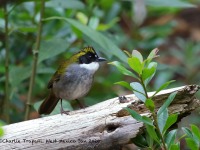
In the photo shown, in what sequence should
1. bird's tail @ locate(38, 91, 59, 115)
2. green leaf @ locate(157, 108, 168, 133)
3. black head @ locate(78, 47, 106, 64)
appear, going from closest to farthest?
green leaf @ locate(157, 108, 168, 133) → bird's tail @ locate(38, 91, 59, 115) → black head @ locate(78, 47, 106, 64)

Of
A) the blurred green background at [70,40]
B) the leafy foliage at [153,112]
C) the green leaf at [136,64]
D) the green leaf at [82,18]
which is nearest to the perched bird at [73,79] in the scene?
the blurred green background at [70,40]

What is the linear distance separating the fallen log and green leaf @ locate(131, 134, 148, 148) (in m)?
0.03

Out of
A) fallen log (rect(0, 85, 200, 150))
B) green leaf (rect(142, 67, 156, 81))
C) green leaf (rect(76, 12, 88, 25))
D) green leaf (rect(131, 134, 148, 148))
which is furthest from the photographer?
green leaf (rect(76, 12, 88, 25))

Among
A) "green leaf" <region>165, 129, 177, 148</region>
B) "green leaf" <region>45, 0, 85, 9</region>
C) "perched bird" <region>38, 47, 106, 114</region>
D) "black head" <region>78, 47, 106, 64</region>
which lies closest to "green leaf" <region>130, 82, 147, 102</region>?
"green leaf" <region>165, 129, 177, 148</region>

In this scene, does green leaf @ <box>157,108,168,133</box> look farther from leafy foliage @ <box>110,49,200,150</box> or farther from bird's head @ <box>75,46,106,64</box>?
bird's head @ <box>75,46,106,64</box>

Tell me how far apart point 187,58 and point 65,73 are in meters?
2.82

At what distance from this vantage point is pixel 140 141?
345 cm

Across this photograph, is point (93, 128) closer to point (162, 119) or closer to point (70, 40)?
point (162, 119)

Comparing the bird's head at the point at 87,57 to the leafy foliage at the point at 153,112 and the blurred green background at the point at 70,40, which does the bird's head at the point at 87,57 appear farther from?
the leafy foliage at the point at 153,112

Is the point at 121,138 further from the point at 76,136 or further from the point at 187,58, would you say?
the point at 187,58

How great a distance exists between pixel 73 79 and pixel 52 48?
1.06ft

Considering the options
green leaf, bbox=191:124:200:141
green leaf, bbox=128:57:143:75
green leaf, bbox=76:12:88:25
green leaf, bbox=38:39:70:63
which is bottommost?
green leaf, bbox=191:124:200:141

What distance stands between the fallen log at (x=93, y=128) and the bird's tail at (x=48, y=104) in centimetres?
98

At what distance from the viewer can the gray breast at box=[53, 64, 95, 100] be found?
4977mm
